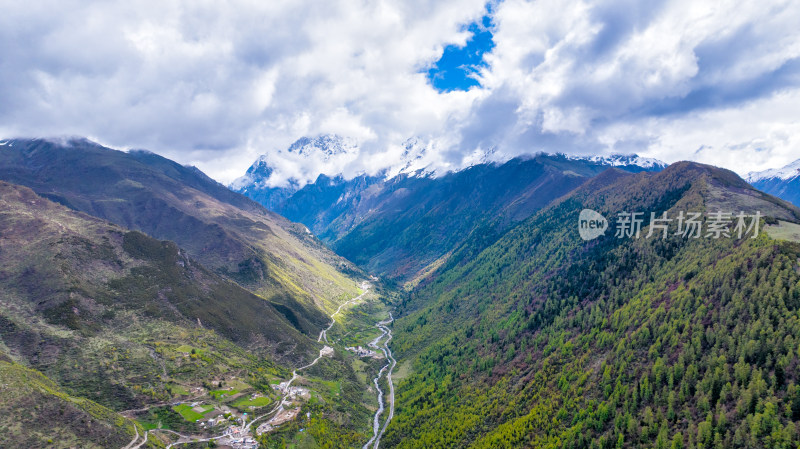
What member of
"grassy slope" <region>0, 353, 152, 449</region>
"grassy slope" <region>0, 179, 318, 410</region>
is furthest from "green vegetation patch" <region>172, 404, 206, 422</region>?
"grassy slope" <region>0, 353, 152, 449</region>

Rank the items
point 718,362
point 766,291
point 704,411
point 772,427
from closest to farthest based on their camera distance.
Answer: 1. point 772,427
2. point 704,411
3. point 718,362
4. point 766,291

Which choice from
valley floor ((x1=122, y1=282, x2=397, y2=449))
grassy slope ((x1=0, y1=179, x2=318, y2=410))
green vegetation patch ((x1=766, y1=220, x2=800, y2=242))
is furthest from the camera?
green vegetation patch ((x1=766, y1=220, x2=800, y2=242))

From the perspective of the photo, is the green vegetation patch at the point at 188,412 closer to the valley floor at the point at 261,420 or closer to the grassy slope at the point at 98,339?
the valley floor at the point at 261,420

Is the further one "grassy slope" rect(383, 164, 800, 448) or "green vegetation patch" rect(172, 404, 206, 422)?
"green vegetation patch" rect(172, 404, 206, 422)

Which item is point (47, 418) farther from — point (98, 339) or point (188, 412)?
point (98, 339)

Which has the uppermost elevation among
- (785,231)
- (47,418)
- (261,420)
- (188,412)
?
(785,231)

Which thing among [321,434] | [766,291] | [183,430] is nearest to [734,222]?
[766,291]

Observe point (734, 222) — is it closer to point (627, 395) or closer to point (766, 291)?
point (766, 291)

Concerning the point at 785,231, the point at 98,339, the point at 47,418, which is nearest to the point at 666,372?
the point at 785,231

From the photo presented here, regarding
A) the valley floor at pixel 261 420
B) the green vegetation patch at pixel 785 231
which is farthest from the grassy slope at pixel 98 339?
the green vegetation patch at pixel 785 231

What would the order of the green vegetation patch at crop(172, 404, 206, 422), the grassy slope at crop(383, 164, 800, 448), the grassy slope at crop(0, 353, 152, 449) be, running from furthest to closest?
the green vegetation patch at crop(172, 404, 206, 422) → the grassy slope at crop(0, 353, 152, 449) → the grassy slope at crop(383, 164, 800, 448)

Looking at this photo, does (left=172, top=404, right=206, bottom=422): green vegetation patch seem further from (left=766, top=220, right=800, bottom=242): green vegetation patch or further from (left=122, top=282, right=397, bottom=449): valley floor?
(left=766, top=220, right=800, bottom=242): green vegetation patch
